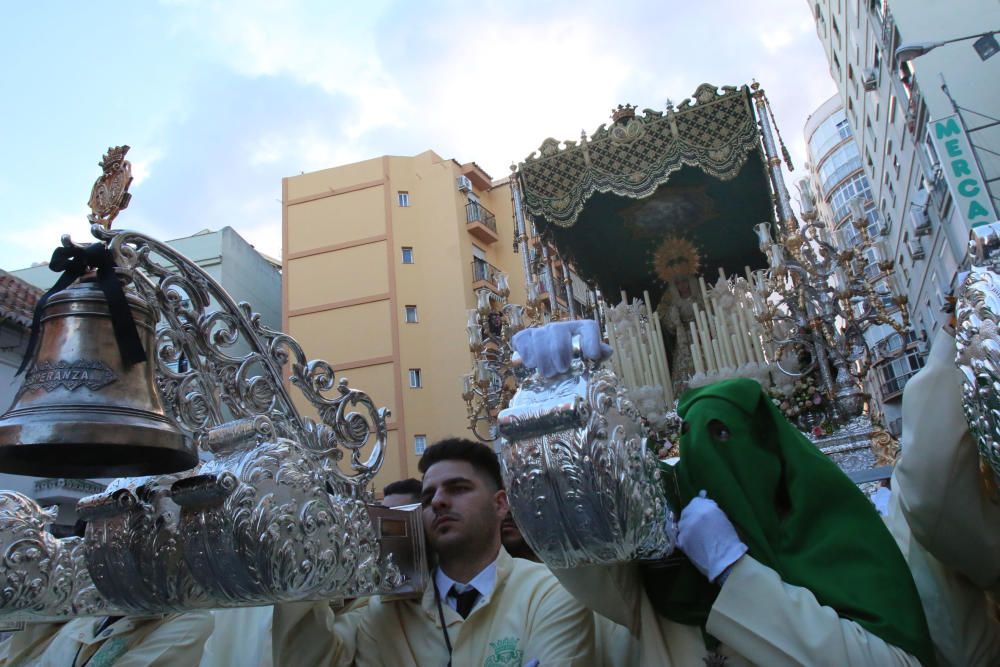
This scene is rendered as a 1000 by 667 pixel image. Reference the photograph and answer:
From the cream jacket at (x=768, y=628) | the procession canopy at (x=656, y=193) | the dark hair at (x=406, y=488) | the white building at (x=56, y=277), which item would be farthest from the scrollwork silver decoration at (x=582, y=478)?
the procession canopy at (x=656, y=193)

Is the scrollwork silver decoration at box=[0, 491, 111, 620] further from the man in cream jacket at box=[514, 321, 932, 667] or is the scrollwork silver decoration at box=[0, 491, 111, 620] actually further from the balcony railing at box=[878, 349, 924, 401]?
the balcony railing at box=[878, 349, 924, 401]

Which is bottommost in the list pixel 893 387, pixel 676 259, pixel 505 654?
pixel 505 654

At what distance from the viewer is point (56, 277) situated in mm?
14625

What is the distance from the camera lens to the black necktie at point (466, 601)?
2.63m

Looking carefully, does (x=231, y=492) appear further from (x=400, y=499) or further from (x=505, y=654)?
(x=400, y=499)

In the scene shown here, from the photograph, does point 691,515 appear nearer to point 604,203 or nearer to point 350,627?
point 350,627

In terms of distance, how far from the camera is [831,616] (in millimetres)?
1663

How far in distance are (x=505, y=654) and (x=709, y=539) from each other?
0.94 meters

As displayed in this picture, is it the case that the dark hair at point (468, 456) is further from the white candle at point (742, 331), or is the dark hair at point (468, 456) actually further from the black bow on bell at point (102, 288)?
the white candle at point (742, 331)

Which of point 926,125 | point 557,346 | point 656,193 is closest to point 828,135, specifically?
point 926,125

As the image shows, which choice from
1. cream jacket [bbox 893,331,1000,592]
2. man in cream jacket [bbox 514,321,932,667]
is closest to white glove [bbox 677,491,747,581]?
man in cream jacket [bbox 514,321,932,667]

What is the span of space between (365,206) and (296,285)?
9.33 ft

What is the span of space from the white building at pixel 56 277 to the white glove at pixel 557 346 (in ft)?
12.8

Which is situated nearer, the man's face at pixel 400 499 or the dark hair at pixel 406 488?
the man's face at pixel 400 499
